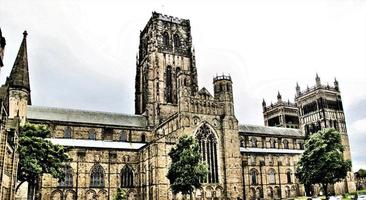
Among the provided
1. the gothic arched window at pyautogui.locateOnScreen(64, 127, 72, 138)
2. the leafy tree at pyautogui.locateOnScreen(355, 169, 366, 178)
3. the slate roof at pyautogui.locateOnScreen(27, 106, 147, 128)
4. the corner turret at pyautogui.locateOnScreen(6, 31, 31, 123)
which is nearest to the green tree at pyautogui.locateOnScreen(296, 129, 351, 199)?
the slate roof at pyautogui.locateOnScreen(27, 106, 147, 128)

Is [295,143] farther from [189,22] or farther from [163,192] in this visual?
[163,192]

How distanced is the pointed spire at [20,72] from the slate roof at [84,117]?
7.51m

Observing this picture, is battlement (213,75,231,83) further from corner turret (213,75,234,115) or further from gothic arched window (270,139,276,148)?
gothic arched window (270,139,276,148)

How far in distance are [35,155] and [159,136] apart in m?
24.2

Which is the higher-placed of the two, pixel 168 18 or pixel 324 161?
pixel 168 18

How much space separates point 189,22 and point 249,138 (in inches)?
1145

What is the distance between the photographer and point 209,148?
54.7 metres

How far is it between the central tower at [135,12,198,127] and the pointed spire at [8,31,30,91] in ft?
74.3

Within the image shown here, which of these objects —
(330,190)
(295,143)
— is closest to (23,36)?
(295,143)

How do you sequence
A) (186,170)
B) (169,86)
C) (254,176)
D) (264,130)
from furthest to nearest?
1. (264,130)
2. (169,86)
3. (254,176)
4. (186,170)

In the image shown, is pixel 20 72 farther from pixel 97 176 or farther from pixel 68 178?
pixel 97 176

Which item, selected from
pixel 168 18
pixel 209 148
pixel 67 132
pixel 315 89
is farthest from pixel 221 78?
pixel 315 89

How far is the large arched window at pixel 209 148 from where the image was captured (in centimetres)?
5381

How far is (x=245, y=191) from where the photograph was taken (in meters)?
59.4
